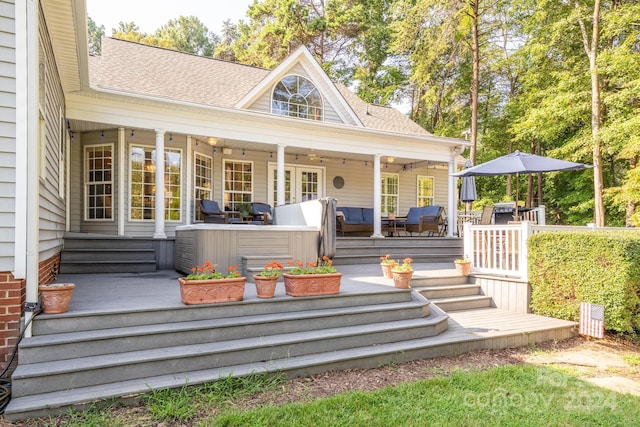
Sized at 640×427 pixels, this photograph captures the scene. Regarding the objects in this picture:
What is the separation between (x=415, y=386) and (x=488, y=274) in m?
3.63

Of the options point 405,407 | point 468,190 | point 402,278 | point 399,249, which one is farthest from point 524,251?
point 468,190

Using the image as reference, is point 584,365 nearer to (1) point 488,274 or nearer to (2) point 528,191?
(1) point 488,274

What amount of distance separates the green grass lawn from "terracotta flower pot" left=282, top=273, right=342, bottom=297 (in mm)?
1206

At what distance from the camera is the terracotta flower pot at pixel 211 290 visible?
152 inches

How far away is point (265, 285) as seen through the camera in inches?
168

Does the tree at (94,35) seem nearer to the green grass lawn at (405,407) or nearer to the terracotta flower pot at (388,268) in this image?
the terracotta flower pot at (388,268)

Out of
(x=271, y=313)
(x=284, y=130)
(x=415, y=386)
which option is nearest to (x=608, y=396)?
(x=415, y=386)

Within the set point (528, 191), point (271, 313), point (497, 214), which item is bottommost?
point (271, 313)

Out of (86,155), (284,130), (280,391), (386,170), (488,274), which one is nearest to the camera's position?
(280,391)

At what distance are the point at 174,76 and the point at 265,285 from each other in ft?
24.1

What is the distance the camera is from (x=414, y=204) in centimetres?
1285

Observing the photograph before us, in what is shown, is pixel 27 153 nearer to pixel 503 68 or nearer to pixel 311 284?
pixel 311 284

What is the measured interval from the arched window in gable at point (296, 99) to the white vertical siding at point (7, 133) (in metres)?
6.53

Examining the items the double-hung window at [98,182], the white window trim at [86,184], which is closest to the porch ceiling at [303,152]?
the white window trim at [86,184]
